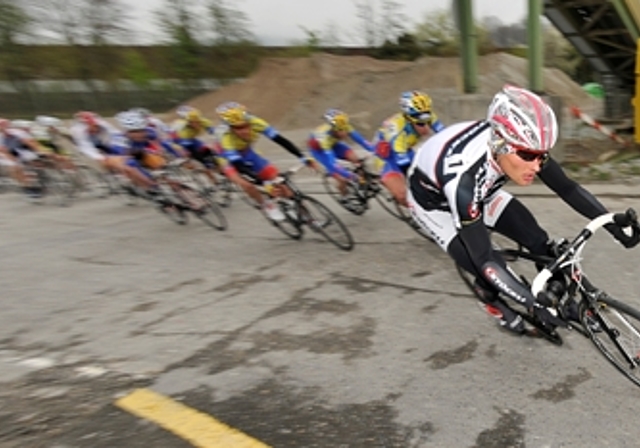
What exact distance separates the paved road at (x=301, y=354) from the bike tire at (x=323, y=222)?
15cm

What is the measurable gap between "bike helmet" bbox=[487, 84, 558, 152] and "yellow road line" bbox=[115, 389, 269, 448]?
194 cm

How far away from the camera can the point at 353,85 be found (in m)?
24.1

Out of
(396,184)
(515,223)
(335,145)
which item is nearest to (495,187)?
(515,223)

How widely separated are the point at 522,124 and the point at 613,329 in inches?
48.5

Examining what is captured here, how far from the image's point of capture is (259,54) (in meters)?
33.4

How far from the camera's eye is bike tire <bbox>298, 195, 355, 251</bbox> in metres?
6.42

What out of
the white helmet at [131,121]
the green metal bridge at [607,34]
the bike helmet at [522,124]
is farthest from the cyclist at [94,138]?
the green metal bridge at [607,34]

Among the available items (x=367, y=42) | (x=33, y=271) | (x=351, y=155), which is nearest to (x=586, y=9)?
(x=351, y=155)

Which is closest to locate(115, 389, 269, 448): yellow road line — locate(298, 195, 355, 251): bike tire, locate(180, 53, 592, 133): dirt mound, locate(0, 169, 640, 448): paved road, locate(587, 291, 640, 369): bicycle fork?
locate(0, 169, 640, 448): paved road

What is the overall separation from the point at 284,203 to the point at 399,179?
160 cm

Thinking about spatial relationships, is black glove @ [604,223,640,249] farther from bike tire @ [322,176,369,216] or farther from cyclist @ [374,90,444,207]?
bike tire @ [322,176,369,216]

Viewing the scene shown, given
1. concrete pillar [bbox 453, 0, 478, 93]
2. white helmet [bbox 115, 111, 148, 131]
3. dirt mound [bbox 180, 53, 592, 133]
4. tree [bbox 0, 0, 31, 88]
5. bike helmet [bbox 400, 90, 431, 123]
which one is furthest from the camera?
tree [bbox 0, 0, 31, 88]

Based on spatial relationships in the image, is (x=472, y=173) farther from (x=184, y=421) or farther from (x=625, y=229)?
(x=184, y=421)

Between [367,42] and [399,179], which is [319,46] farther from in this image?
[399,179]
